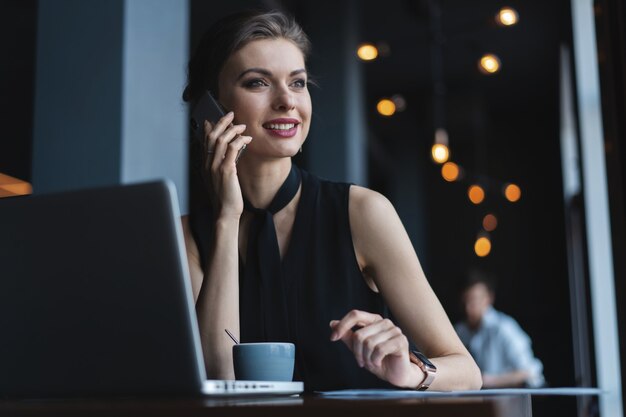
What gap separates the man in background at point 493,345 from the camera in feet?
20.2

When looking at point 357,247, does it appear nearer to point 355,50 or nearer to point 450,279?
point 355,50

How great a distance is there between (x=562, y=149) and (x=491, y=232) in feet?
4.26

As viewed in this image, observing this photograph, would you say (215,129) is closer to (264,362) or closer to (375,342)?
(264,362)

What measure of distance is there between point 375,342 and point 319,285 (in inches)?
29.3

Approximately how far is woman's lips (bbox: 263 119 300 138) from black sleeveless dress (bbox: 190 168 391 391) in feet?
0.54

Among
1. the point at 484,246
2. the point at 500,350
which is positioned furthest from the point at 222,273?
the point at 484,246

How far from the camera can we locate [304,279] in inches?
73.3

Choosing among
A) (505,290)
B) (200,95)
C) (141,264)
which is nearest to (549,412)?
(200,95)

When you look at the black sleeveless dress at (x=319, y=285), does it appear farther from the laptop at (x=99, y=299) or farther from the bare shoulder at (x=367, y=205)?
the laptop at (x=99, y=299)

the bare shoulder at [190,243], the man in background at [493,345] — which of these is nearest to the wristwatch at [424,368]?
the bare shoulder at [190,243]

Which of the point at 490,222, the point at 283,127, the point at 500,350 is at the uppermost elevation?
the point at 490,222

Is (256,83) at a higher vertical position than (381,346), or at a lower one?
higher

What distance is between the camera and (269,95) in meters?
1.92

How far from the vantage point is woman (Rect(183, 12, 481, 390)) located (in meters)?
1.65
